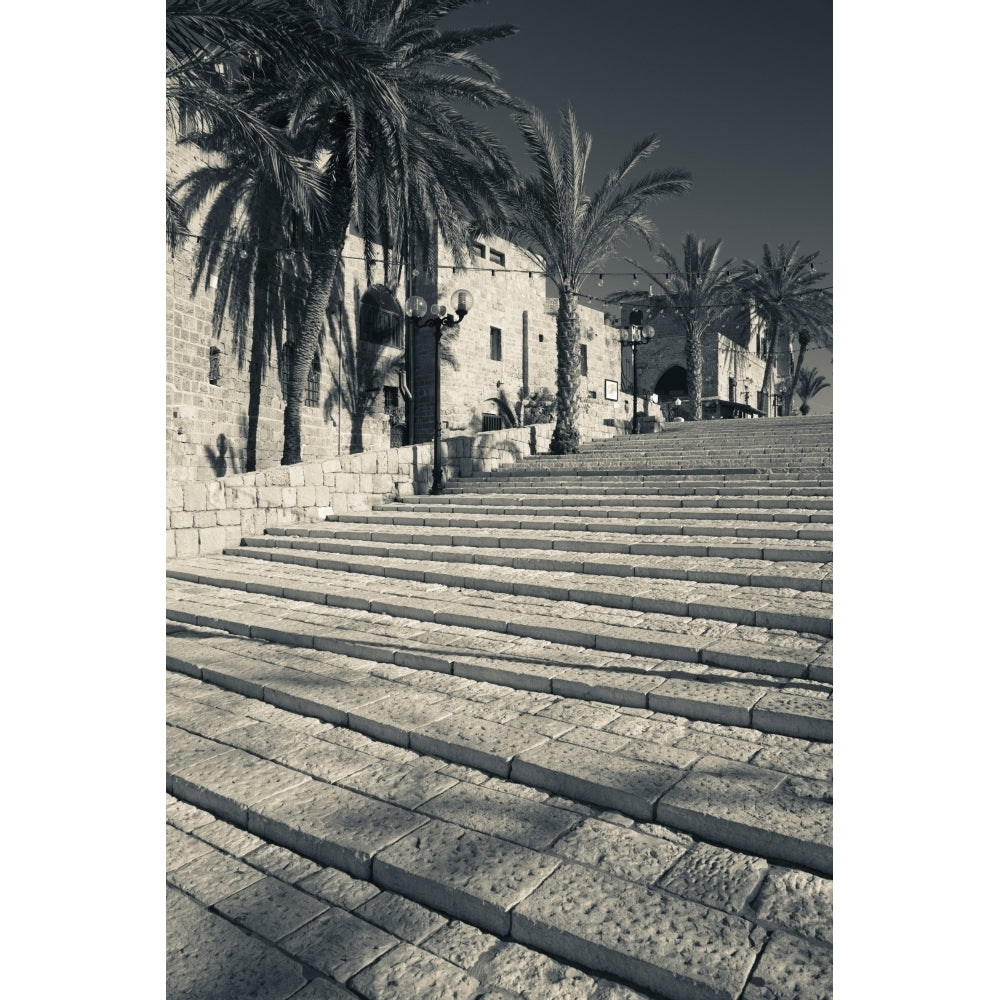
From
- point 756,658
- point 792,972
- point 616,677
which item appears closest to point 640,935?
point 792,972

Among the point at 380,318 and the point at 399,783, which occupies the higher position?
the point at 380,318

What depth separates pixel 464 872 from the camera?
87.0 inches

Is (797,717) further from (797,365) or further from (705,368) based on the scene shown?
(797,365)

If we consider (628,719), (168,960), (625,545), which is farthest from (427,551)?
(168,960)

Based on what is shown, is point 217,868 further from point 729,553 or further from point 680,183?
point 680,183

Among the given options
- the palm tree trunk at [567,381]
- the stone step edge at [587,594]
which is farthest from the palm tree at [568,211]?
the stone step edge at [587,594]

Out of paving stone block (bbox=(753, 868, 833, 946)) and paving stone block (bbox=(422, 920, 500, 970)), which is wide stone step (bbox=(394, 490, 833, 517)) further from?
paving stone block (bbox=(422, 920, 500, 970))

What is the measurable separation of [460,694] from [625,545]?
3393mm

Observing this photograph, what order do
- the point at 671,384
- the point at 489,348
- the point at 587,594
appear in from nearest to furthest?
the point at 587,594 → the point at 489,348 → the point at 671,384

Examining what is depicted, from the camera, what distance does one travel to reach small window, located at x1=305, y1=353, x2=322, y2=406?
17.2 m

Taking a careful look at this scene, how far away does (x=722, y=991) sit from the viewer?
1730mm

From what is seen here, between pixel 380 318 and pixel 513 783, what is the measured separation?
18072 millimetres

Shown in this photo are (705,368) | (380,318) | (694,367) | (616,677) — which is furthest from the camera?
(705,368)

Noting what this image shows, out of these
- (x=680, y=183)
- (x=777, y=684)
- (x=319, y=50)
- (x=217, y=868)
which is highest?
(x=680, y=183)
